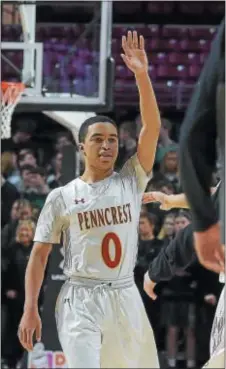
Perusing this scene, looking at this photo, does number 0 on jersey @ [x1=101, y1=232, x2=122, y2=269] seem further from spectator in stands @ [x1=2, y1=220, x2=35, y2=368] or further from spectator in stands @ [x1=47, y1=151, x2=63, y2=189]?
spectator in stands @ [x1=47, y1=151, x2=63, y2=189]

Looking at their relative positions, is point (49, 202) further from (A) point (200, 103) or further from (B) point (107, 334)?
(A) point (200, 103)

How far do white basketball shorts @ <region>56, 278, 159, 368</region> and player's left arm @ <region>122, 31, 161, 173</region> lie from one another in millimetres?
614

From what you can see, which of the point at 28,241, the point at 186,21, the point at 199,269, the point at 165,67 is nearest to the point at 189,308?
the point at 199,269

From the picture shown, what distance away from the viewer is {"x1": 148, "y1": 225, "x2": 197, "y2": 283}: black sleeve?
3.90m

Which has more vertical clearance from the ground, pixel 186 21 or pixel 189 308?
pixel 186 21

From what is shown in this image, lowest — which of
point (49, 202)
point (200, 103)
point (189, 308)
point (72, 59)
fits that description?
point (189, 308)

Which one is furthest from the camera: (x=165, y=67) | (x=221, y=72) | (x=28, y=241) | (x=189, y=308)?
(x=165, y=67)

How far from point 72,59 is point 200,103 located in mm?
5095

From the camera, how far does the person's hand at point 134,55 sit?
388cm

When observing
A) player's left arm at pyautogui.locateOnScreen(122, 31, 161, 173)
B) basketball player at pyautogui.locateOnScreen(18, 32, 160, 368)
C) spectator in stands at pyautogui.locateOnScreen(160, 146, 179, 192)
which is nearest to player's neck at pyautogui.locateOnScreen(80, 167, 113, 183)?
basketball player at pyautogui.locateOnScreen(18, 32, 160, 368)

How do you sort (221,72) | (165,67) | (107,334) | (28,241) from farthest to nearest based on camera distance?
(165,67)
(28,241)
(107,334)
(221,72)

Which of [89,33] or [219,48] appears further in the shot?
[89,33]

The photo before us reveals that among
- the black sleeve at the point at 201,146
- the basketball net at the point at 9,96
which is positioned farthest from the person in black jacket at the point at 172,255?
the basketball net at the point at 9,96

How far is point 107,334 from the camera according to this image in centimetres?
390
